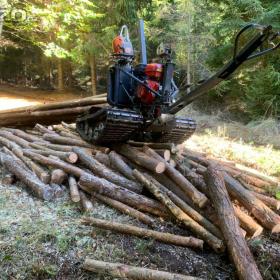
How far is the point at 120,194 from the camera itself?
459 cm

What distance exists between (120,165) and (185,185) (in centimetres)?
120

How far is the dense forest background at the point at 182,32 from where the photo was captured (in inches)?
389

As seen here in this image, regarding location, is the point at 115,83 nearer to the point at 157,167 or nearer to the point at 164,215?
the point at 157,167

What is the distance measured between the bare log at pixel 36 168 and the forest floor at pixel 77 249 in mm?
562

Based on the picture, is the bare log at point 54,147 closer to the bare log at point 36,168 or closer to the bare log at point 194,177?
the bare log at point 36,168

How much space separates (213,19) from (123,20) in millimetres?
3664

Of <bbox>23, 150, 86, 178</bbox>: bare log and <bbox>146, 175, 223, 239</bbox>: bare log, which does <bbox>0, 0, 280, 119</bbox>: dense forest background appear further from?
<bbox>146, 175, 223, 239</bbox>: bare log

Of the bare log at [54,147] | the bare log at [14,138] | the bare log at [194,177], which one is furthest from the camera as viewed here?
the bare log at [14,138]

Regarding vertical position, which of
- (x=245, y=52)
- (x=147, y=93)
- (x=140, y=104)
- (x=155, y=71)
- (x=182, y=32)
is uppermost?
(x=182, y=32)

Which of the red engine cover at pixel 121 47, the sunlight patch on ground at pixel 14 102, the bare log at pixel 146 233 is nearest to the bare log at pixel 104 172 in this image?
the bare log at pixel 146 233

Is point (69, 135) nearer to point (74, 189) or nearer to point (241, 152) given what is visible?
point (74, 189)

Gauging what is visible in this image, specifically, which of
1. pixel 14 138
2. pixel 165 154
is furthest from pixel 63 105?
pixel 165 154

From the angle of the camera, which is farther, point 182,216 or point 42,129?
point 42,129

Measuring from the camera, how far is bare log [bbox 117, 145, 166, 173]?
4.80 m
